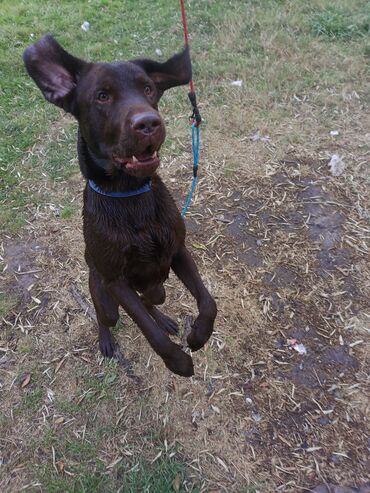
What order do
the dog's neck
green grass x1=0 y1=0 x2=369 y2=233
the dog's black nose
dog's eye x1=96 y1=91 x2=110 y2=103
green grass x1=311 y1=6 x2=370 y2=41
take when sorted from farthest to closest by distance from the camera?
1. green grass x1=311 y1=6 x2=370 y2=41
2. green grass x1=0 y1=0 x2=369 y2=233
3. the dog's neck
4. dog's eye x1=96 y1=91 x2=110 y2=103
5. the dog's black nose

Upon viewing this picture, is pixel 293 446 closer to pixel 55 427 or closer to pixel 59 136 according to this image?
pixel 55 427

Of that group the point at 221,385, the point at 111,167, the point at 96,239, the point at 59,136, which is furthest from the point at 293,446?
the point at 59,136

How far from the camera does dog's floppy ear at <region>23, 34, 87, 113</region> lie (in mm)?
2240

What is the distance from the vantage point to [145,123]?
6.42 ft

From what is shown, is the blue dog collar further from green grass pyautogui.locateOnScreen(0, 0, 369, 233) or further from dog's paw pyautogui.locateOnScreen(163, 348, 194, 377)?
green grass pyautogui.locateOnScreen(0, 0, 369, 233)

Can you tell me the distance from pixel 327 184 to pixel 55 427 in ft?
10.3

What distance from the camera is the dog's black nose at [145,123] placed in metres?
1.95

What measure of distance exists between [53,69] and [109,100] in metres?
0.36

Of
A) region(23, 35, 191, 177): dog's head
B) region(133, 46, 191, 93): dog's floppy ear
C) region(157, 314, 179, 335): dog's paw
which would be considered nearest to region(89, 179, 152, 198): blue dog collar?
region(23, 35, 191, 177): dog's head

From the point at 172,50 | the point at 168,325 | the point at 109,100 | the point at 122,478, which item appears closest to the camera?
the point at 109,100

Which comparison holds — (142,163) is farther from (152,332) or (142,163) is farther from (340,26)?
(340,26)

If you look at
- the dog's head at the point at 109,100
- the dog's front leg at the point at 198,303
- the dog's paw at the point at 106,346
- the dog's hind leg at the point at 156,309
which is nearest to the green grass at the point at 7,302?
the dog's paw at the point at 106,346

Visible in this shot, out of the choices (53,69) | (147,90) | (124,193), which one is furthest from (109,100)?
(124,193)

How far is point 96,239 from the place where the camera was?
2488 millimetres
